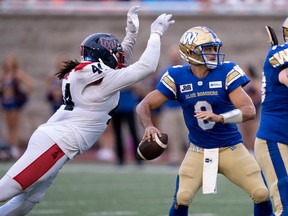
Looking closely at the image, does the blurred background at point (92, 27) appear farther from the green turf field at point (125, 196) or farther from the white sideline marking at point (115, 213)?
the white sideline marking at point (115, 213)

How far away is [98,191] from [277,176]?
164 inches

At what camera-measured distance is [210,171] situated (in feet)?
21.8

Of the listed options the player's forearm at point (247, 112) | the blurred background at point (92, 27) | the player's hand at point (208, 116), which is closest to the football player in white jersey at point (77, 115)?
the player's hand at point (208, 116)

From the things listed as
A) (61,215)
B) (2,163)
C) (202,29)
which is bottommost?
(2,163)

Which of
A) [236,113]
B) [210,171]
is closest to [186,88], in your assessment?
[236,113]

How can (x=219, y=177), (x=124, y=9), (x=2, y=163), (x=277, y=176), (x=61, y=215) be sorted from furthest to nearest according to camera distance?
(x=124, y=9) < (x=2, y=163) < (x=219, y=177) < (x=61, y=215) < (x=277, y=176)

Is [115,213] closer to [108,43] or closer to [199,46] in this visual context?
[108,43]

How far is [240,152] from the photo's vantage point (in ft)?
22.2

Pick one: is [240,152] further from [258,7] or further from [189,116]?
[258,7]

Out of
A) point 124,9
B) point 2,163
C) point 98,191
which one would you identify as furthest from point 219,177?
point 124,9

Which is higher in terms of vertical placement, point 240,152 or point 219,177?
point 240,152

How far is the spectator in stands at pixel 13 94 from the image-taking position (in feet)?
47.3

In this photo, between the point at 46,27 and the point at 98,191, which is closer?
the point at 98,191

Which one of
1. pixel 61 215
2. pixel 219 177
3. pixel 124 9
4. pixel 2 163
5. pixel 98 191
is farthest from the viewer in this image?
pixel 124 9
